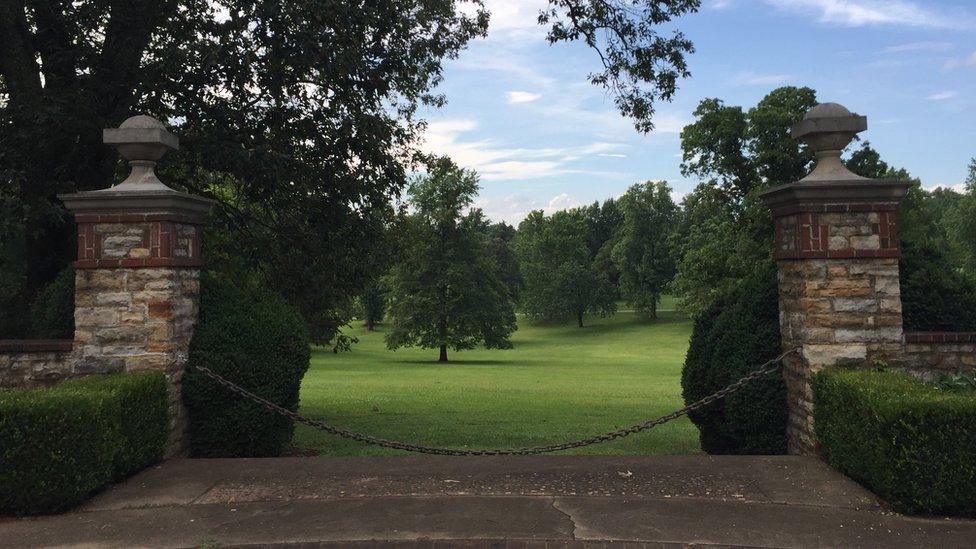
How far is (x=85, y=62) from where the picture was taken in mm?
10180

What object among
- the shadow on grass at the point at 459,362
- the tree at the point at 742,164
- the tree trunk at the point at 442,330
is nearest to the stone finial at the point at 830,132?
the tree at the point at 742,164

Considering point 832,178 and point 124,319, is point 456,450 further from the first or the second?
point 832,178

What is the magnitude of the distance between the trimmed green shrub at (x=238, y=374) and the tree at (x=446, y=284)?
27.0 metres

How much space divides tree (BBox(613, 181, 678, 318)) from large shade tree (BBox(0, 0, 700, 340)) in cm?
5169

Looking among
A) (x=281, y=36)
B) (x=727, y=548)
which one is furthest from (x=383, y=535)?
(x=281, y=36)

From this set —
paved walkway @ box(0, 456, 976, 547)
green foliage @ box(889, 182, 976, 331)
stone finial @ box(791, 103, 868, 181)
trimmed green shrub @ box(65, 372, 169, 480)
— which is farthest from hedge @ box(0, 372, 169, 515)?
green foliage @ box(889, 182, 976, 331)

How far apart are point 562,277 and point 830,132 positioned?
2149 inches

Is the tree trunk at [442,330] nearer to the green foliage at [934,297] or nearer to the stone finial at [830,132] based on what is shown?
the green foliage at [934,297]

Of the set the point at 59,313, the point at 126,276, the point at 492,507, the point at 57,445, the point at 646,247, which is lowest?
the point at 492,507

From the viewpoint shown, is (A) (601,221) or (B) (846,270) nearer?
(B) (846,270)

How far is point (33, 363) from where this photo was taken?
7105 mm

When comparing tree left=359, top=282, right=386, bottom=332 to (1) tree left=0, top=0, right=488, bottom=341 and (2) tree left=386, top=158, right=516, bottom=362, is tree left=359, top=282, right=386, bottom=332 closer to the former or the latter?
(2) tree left=386, top=158, right=516, bottom=362

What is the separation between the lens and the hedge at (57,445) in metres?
5.24

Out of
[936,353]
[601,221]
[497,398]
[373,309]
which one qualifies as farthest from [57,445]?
[601,221]
